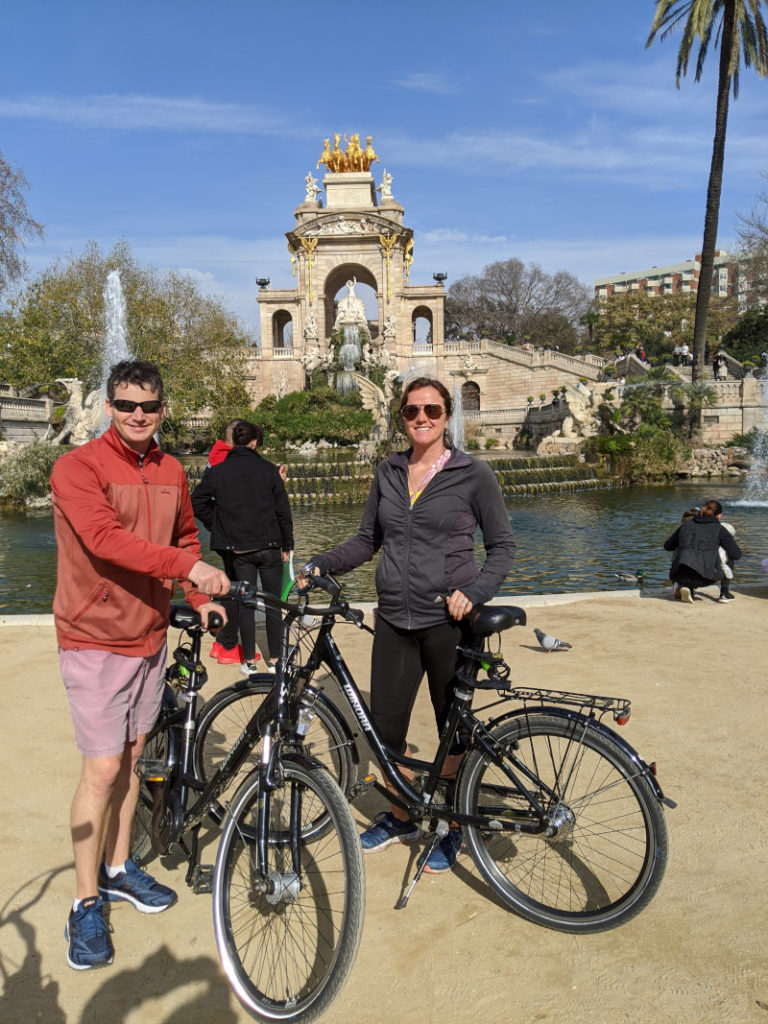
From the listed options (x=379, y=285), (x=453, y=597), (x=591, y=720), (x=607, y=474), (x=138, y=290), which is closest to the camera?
(x=591, y=720)

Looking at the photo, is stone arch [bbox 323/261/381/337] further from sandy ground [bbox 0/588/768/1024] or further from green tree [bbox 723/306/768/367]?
sandy ground [bbox 0/588/768/1024]

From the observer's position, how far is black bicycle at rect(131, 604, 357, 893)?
297cm

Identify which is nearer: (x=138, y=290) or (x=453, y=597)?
(x=453, y=597)

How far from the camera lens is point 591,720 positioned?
2.73m

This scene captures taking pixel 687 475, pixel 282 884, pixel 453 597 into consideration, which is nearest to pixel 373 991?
pixel 282 884

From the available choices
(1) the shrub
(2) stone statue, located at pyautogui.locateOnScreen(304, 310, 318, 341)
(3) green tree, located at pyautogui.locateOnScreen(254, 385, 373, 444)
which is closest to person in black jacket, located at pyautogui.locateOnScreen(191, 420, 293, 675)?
(1) the shrub

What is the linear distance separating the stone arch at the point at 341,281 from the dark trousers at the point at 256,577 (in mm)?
51866

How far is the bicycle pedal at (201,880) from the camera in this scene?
2.97 meters

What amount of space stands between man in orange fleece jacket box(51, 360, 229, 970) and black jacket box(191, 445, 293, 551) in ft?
8.62

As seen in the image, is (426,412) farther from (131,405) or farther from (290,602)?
(131,405)

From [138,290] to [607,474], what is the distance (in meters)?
20.5

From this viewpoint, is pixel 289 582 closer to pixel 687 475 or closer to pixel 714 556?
pixel 714 556

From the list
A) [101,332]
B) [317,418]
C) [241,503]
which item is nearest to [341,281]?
[317,418]

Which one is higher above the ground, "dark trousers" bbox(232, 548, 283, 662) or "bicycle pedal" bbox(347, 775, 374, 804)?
"dark trousers" bbox(232, 548, 283, 662)
